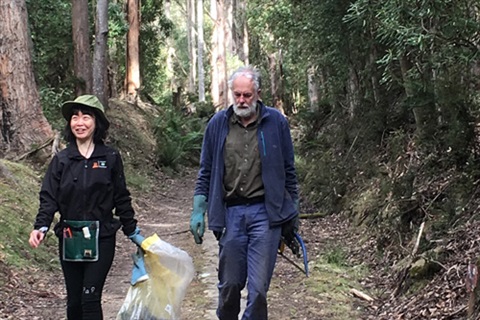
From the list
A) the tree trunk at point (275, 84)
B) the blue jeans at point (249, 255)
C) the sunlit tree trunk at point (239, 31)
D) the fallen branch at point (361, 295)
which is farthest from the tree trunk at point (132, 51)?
the blue jeans at point (249, 255)

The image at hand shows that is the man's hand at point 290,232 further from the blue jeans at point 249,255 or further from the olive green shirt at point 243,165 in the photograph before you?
the olive green shirt at point 243,165

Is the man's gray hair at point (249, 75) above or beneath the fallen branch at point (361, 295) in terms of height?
above

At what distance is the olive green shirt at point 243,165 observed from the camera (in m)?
4.69

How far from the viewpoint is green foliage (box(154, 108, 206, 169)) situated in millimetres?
20016

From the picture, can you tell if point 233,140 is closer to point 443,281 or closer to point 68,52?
point 443,281

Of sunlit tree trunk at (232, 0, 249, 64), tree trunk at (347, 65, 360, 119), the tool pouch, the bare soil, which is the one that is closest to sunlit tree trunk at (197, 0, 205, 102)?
sunlit tree trunk at (232, 0, 249, 64)

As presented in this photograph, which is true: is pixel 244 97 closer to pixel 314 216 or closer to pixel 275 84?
pixel 314 216

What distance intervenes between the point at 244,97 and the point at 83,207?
1352mm

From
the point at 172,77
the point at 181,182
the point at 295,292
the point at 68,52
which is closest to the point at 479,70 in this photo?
the point at 295,292

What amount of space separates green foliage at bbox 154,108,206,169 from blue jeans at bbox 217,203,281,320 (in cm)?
1515

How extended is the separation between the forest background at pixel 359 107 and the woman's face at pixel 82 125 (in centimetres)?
344

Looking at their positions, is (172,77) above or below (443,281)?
above

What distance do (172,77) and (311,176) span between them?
145ft

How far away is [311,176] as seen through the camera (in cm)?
1431
